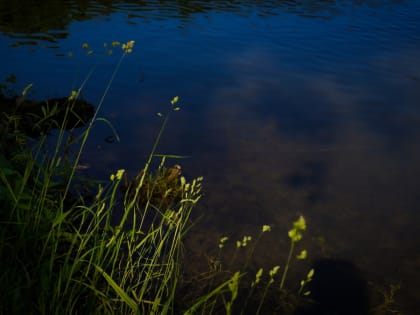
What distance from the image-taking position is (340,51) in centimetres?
1172

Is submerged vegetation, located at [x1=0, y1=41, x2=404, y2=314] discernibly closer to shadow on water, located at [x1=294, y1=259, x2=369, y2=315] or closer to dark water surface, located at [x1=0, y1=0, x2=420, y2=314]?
shadow on water, located at [x1=294, y1=259, x2=369, y2=315]

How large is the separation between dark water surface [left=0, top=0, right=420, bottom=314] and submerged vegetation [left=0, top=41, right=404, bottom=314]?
1.45ft

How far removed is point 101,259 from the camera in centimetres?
339

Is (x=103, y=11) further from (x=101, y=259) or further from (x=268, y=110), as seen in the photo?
(x=101, y=259)

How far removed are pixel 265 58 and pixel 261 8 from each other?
262 inches

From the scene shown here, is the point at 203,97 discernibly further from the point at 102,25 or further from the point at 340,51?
the point at 102,25

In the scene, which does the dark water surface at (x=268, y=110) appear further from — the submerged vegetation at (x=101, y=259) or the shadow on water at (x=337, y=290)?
the submerged vegetation at (x=101, y=259)

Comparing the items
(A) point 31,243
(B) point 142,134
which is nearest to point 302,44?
(B) point 142,134

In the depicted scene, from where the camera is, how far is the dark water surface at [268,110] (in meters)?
4.76

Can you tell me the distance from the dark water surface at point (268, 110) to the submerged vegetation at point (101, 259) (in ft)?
1.45

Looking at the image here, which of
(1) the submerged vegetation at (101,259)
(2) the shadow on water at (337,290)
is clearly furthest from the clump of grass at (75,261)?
(2) the shadow on water at (337,290)

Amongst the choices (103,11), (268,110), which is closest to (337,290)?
(268,110)

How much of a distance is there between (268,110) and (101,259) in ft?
16.8

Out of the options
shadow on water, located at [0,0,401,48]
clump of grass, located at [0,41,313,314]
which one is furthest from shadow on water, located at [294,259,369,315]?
shadow on water, located at [0,0,401,48]
